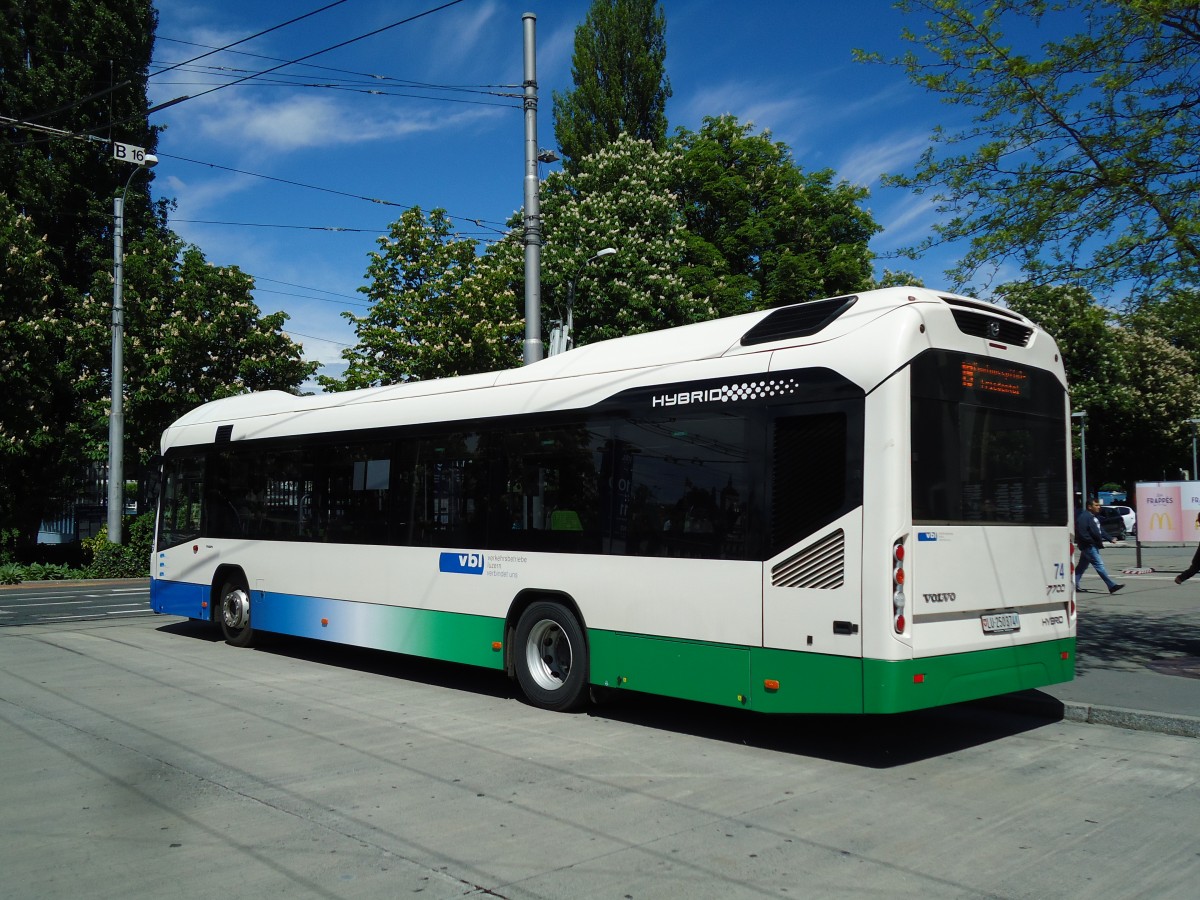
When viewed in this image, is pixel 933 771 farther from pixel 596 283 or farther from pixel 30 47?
pixel 30 47

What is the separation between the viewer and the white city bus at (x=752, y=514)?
679 cm

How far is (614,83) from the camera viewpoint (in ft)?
136

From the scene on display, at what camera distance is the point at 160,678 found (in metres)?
10.8

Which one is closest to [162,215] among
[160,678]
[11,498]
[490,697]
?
[11,498]

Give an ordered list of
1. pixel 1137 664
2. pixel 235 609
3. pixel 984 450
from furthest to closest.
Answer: pixel 235 609 → pixel 1137 664 → pixel 984 450

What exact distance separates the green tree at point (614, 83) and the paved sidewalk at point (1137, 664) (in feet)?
91.2

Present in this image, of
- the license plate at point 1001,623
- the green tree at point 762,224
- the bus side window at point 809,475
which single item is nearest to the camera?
the bus side window at point 809,475

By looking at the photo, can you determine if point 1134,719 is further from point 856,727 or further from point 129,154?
point 129,154

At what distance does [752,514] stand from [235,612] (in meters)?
8.51

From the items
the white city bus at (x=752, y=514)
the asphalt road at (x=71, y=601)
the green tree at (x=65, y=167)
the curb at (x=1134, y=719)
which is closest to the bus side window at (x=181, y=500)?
the asphalt road at (x=71, y=601)

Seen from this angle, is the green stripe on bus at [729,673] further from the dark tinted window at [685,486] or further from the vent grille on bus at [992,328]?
the vent grille on bus at [992,328]

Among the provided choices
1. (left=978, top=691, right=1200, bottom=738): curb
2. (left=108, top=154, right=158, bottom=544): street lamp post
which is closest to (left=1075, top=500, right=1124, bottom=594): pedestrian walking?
(left=978, top=691, right=1200, bottom=738): curb

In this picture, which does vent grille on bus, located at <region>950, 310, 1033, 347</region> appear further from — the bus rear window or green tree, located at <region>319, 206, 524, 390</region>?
green tree, located at <region>319, 206, 524, 390</region>

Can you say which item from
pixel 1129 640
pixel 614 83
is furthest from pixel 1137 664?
pixel 614 83
